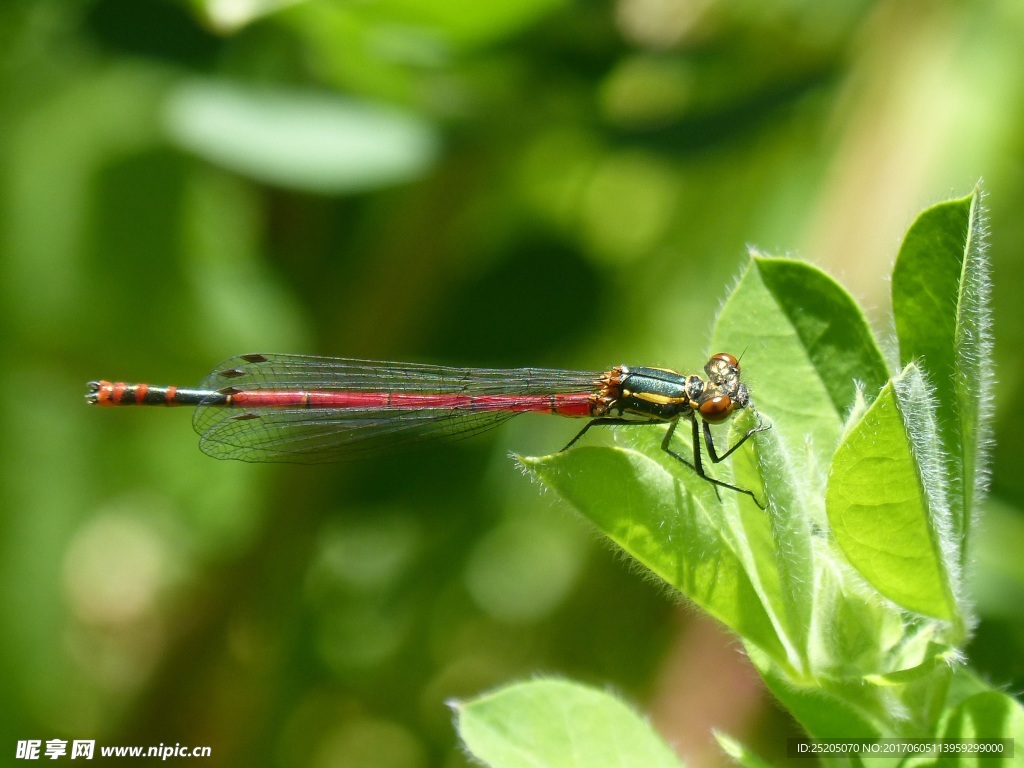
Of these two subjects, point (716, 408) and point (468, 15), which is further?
point (468, 15)

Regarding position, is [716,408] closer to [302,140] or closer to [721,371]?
[721,371]

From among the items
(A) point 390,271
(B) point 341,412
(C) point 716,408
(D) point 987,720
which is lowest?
(D) point 987,720

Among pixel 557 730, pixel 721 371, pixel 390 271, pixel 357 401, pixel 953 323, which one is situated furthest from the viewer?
pixel 390 271

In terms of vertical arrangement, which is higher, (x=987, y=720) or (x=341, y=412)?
(x=341, y=412)

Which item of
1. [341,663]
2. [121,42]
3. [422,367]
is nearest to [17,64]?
[121,42]

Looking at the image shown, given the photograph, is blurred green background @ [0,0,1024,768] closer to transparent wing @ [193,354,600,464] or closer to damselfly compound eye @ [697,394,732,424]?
transparent wing @ [193,354,600,464]

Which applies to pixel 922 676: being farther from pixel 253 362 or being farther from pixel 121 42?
pixel 121 42

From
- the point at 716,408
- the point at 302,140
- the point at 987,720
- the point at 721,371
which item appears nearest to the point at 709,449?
the point at 721,371

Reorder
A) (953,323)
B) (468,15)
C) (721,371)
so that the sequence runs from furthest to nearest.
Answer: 1. (468,15)
2. (721,371)
3. (953,323)
